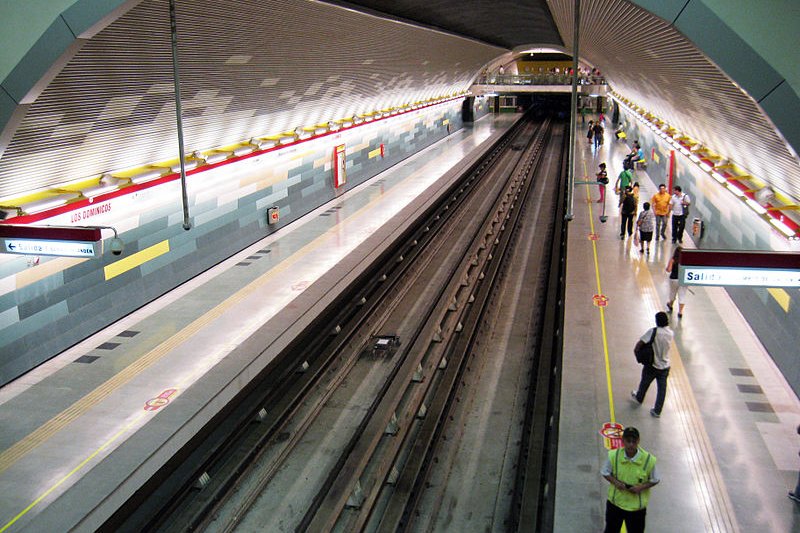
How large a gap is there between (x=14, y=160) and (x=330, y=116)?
12149 millimetres

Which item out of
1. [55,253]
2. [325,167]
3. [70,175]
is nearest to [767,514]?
[55,253]

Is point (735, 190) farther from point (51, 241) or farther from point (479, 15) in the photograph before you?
point (479, 15)

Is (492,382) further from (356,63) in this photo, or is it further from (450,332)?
(356,63)

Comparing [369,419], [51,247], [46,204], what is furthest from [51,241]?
[369,419]

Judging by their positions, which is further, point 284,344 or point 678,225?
point 678,225

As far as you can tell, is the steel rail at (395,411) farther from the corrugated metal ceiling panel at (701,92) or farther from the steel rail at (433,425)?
the corrugated metal ceiling panel at (701,92)

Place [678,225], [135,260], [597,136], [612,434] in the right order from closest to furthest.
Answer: [612,434], [135,260], [678,225], [597,136]

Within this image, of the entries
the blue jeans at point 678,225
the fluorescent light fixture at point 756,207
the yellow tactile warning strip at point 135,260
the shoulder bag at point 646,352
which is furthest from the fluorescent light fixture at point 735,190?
the yellow tactile warning strip at point 135,260

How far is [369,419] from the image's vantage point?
8.27 m

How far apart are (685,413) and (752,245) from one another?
406 cm

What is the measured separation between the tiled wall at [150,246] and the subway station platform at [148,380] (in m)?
0.28

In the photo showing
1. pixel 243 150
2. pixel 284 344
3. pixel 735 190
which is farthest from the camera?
pixel 243 150

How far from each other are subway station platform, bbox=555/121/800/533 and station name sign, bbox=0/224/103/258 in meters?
5.14

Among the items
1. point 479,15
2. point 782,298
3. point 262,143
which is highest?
point 479,15
